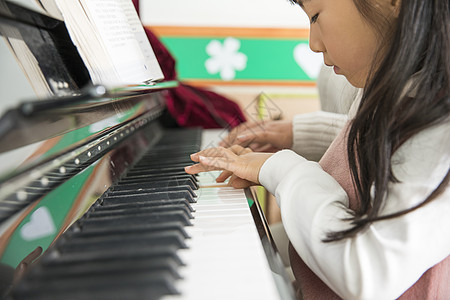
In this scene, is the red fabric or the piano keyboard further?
the red fabric

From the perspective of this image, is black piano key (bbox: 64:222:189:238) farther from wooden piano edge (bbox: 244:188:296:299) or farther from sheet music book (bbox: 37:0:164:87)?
sheet music book (bbox: 37:0:164:87)

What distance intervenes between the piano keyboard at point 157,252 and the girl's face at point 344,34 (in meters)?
0.34

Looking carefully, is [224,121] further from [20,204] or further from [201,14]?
[20,204]

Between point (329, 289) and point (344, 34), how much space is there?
48 centimetres

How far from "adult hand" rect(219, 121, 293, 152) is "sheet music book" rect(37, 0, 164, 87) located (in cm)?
36

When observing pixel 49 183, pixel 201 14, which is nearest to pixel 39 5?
pixel 49 183

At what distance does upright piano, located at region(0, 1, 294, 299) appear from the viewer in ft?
1.42

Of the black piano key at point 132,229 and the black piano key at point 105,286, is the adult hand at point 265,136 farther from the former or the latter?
the black piano key at point 105,286

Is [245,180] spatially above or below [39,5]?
below

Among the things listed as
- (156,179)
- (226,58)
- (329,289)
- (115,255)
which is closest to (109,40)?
(156,179)

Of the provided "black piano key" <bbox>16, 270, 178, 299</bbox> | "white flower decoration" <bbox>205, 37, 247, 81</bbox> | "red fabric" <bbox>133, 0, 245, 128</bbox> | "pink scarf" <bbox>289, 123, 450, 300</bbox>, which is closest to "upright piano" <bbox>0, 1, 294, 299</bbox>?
"black piano key" <bbox>16, 270, 178, 299</bbox>

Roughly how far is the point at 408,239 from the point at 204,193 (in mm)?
398

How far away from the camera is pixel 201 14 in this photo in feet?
8.16

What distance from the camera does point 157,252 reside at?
0.48 meters
